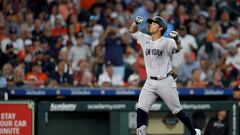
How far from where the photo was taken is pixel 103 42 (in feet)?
52.3

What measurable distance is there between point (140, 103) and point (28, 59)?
17.0 feet

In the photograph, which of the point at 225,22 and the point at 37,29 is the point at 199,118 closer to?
the point at 37,29

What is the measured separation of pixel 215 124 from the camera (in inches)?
498

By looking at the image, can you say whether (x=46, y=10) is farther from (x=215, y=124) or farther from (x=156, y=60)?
(x=156, y=60)

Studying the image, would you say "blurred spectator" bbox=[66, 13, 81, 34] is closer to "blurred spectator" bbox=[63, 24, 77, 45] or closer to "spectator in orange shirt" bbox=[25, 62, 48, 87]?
"blurred spectator" bbox=[63, 24, 77, 45]

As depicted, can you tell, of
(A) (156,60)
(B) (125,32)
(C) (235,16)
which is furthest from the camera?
(C) (235,16)

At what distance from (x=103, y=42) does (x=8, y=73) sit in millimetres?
2849

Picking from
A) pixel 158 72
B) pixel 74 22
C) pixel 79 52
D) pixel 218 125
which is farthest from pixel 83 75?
pixel 158 72

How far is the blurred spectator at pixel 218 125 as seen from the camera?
12.6 metres

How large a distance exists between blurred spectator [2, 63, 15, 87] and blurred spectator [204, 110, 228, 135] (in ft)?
10.9

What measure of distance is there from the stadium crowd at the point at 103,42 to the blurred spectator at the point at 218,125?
1172 mm

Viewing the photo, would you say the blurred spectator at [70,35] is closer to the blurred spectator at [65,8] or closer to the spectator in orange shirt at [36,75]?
the blurred spectator at [65,8]

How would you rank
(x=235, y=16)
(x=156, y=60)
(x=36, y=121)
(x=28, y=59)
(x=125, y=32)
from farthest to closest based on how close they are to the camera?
(x=235, y=16)
(x=125, y=32)
(x=28, y=59)
(x=36, y=121)
(x=156, y=60)

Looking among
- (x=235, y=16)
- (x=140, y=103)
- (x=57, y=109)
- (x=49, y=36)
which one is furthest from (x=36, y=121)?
(x=235, y=16)
